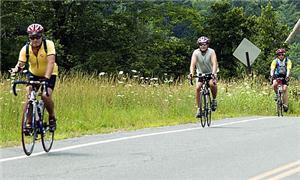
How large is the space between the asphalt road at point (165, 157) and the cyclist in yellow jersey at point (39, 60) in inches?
38.9

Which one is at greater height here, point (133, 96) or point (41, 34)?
point (41, 34)

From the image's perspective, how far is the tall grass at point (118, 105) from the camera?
13125 mm

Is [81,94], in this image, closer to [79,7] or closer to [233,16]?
[79,7]

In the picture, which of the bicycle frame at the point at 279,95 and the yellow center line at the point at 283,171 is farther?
the bicycle frame at the point at 279,95

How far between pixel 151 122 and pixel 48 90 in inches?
237

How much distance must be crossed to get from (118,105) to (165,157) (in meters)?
7.88

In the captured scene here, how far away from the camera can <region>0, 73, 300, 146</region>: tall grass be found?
13125mm

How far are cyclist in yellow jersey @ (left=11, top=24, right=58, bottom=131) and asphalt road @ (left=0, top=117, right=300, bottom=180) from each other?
99 cm

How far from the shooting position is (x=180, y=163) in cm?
853

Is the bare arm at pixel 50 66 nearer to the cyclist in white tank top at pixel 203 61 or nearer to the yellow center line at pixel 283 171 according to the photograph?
the yellow center line at pixel 283 171

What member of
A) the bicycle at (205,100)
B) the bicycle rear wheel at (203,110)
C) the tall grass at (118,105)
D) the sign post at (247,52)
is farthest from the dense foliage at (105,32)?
the bicycle rear wheel at (203,110)

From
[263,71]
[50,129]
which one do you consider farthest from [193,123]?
[263,71]

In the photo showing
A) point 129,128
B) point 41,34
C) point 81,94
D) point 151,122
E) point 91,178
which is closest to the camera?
point 91,178

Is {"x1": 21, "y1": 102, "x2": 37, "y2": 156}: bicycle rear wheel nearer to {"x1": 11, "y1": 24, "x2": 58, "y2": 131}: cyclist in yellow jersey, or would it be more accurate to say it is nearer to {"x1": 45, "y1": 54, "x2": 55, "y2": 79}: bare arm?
{"x1": 11, "y1": 24, "x2": 58, "y2": 131}: cyclist in yellow jersey
